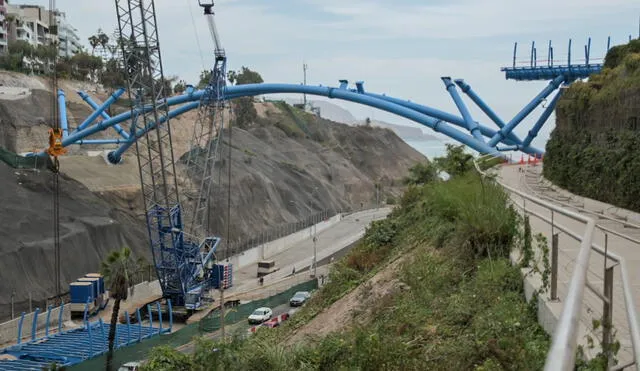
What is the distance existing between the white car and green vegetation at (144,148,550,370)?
24.4m

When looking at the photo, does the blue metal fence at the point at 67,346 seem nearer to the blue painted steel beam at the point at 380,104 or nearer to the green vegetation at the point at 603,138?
the blue painted steel beam at the point at 380,104

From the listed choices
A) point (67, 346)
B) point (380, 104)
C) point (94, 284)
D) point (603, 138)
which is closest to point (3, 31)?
point (380, 104)

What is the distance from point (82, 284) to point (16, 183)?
17039 millimetres

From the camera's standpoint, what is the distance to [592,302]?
6570 mm

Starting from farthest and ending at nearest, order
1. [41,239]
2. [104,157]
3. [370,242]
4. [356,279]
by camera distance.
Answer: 1. [104,157]
2. [41,239]
3. [370,242]
4. [356,279]

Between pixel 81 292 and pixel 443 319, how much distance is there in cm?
3733

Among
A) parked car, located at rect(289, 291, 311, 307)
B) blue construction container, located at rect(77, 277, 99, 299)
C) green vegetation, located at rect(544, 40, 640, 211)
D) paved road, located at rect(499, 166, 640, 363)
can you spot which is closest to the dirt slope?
blue construction container, located at rect(77, 277, 99, 299)

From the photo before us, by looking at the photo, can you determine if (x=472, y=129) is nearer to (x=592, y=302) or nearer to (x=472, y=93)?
(x=472, y=93)

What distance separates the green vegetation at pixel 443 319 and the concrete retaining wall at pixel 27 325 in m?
27.1

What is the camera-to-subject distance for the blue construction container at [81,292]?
142 feet

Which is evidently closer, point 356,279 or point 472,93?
point 356,279

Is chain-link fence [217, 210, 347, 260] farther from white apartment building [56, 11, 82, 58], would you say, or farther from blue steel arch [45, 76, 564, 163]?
white apartment building [56, 11, 82, 58]

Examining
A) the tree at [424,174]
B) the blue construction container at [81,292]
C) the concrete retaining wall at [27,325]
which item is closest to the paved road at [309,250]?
the blue construction container at [81,292]

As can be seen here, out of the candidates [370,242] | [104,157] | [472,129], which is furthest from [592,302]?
[104,157]
